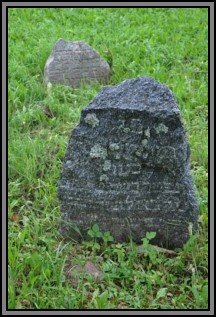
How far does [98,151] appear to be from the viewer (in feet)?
11.6

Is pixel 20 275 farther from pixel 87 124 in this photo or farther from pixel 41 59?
pixel 41 59

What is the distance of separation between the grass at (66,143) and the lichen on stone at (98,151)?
497mm

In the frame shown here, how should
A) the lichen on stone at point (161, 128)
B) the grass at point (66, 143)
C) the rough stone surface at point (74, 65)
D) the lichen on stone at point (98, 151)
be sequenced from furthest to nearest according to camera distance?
the rough stone surface at point (74, 65)
the lichen on stone at point (98, 151)
the lichen on stone at point (161, 128)
the grass at point (66, 143)

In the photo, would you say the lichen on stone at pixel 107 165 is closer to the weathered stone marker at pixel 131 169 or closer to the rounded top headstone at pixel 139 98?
the weathered stone marker at pixel 131 169

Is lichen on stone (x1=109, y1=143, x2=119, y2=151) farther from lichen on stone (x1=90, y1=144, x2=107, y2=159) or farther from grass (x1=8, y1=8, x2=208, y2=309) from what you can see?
grass (x1=8, y1=8, x2=208, y2=309)

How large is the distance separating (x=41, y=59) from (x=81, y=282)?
3555 millimetres

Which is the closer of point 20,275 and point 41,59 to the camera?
point 20,275

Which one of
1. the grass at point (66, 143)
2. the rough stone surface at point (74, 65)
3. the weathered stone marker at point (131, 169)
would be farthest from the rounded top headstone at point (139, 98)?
the rough stone surface at point (74, 65)

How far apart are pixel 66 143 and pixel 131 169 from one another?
1.30 metres

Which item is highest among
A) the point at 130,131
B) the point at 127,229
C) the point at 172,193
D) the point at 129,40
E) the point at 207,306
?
the point at 129,40

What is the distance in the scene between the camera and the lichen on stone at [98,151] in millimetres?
3520

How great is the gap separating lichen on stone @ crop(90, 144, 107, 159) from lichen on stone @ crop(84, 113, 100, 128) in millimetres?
127

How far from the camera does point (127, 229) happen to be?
363cm

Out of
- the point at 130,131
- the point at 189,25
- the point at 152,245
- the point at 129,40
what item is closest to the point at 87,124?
the point at 130,131
